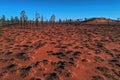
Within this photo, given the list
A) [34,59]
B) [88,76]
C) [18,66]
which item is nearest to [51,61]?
[34,59]

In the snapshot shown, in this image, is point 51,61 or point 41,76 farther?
point 51,61

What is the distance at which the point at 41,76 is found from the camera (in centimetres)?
902

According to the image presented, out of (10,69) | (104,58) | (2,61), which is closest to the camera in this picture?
(10,69)

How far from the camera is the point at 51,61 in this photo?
11.8 m

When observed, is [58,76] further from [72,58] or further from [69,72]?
[72,58]

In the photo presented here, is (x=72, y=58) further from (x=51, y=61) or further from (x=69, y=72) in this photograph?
(x=69, y=72)

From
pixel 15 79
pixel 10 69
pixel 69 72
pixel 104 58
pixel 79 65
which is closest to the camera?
pixel 15 79

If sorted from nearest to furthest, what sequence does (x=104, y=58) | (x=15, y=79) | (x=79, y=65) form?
1. (x=15, y=79)
2. (x=79, y=65)
3. (x=104, y=58)

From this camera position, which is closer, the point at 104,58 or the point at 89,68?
the point at 89,68

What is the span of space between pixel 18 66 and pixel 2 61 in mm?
1921

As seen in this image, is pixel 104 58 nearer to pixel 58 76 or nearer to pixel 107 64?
pixel 107 64

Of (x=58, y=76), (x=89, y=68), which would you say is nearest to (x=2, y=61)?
(x=58, y=76)

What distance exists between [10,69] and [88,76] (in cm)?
499

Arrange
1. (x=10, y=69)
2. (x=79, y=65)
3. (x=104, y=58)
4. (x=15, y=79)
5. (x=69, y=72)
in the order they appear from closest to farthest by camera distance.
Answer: (x=15, y=79) < (x=69, y=72) < (x=10, y=69) < (x=79, y=65) < (x=104, y=58)
